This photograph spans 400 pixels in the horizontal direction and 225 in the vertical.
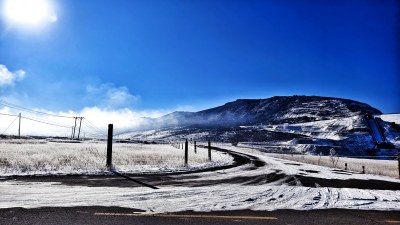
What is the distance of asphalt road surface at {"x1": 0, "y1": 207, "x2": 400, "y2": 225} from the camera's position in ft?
21.6

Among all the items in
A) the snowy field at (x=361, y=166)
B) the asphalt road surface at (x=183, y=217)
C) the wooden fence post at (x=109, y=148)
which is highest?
the wooden fence post at (x=109, y=148)

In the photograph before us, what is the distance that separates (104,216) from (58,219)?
944 millimetres

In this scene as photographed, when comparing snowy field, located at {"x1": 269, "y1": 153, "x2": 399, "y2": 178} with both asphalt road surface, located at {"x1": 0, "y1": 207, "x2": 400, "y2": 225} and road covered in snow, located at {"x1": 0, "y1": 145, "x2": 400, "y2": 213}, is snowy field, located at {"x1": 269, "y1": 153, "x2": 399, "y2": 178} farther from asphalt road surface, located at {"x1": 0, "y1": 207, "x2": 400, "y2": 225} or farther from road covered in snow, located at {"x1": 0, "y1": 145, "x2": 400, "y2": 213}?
asphalt road surface, located at {"x1": 0, "y1": 207, "x2": 400, "y2": 225}

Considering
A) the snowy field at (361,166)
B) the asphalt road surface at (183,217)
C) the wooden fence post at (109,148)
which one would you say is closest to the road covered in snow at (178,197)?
the asphalt road surface at (183,217)

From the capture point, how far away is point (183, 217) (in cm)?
713

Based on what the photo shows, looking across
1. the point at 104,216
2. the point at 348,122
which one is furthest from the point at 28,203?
the point at 348,122

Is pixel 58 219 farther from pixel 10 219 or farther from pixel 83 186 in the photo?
pixel 83 186

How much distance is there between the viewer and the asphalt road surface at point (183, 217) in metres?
6.58

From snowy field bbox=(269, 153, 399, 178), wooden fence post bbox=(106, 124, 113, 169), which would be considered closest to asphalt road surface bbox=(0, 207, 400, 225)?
wooden fence post bbox=(106, 124, 113, 169)

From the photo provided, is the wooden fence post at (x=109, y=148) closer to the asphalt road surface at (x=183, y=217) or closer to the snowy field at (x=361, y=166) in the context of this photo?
the asphalt road surface at (x=183, y=217)

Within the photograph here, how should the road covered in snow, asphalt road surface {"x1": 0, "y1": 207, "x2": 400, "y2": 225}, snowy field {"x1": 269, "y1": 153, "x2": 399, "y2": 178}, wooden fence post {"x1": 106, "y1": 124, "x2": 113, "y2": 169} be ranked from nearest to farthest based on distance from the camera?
asphalt road surface {"x1": 0, "y1": 207, "x2": 400, "y2": 225}
the road covered in snow
wooden fence post {"x1": 106, "y1": 124, "x2": 113, "y2": 169}
snowy field {"x1": 269, "y1": 153, "x2": 399, "y2": 178}

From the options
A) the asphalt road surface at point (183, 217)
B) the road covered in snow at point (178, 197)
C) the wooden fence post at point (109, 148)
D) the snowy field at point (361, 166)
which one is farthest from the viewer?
the snowy field at point (361, 166)

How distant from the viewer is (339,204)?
9141 millimetres

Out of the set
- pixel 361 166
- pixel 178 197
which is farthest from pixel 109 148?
pixel 361 166
